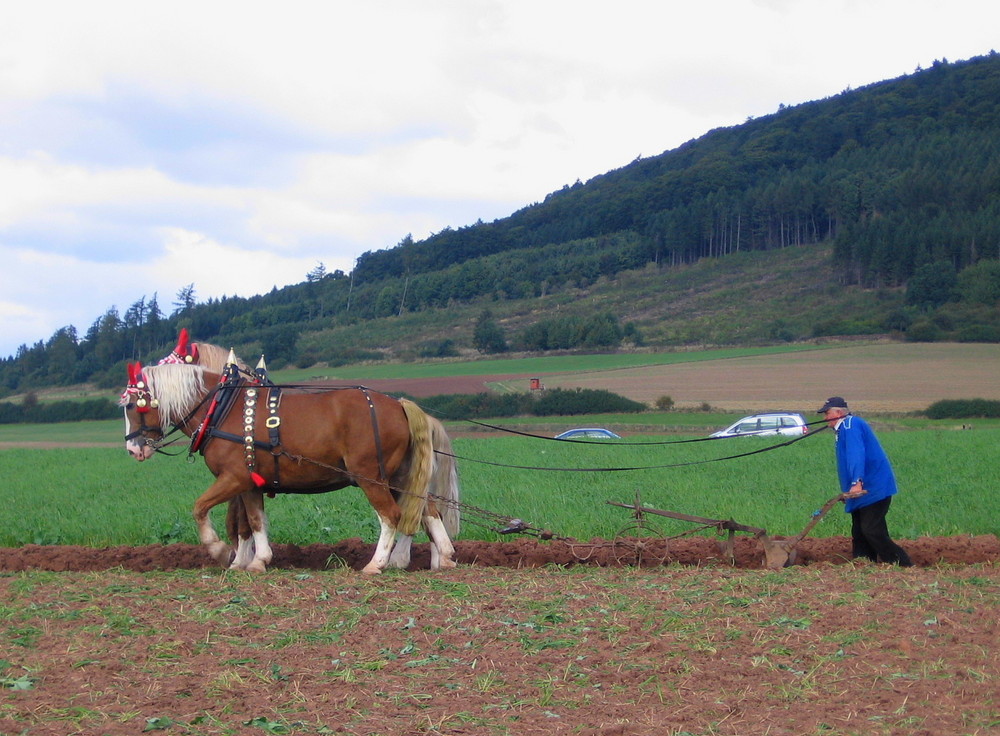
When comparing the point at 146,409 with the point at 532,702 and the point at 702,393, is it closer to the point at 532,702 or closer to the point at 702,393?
the point at 532,702

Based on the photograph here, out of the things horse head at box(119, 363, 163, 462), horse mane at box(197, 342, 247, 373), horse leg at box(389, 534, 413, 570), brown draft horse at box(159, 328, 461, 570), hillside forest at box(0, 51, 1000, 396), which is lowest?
horse leg at box(389, 534, 413, 570)

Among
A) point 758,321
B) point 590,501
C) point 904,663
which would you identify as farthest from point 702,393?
point 904,663

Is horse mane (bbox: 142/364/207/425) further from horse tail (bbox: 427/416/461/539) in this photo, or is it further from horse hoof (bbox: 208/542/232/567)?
horse tail (bbox: 427/416/461/539)

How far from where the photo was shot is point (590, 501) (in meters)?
12.8

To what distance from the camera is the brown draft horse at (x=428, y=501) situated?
855cm

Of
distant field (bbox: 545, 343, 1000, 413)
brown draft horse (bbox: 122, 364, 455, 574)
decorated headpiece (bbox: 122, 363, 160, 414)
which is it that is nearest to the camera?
brown draft horse (bbox: 122, 364, 455, 574)

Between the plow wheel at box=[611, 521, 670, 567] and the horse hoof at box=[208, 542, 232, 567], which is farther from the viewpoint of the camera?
the plow wheel at box=[611, 521, 670, 567]

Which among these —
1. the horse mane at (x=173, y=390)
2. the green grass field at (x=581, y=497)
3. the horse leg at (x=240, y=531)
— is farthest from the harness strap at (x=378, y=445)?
the horse mane at (x=173, y=390)

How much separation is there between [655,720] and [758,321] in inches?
2491

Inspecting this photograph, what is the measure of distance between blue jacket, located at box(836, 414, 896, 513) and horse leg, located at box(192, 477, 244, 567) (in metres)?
5.28

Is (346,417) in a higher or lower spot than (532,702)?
higher

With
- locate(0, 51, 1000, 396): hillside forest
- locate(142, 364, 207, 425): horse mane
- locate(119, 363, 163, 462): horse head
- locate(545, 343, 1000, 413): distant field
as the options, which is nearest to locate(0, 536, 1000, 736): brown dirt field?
locate(119, 363, 163, 462): horse head

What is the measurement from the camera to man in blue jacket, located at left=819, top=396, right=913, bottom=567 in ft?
26.2

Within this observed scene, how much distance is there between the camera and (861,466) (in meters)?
7.98
